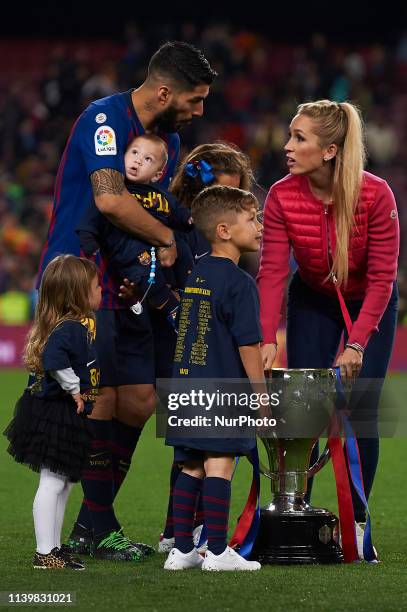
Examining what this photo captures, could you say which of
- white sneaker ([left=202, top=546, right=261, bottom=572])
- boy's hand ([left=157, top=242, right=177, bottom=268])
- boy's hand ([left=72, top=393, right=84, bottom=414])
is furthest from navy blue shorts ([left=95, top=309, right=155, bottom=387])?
white sneaker ([left=202, top=546, right=261, bottom=572])

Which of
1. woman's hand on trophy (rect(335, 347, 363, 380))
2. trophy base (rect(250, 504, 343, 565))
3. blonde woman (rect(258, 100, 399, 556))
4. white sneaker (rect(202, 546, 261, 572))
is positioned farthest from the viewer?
blonde woman (rect(258, 100, 399, 556))

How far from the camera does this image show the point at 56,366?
15.4 ft

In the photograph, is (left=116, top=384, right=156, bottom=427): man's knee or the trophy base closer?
the trophy base

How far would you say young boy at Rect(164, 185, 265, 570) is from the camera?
4734mm

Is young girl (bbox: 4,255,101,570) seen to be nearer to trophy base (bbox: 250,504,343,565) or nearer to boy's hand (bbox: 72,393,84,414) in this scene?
boy's hand (bbox: 72,393,84,414)

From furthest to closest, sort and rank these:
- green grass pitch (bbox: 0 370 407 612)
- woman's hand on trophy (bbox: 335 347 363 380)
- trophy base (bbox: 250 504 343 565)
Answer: woman's hand on trophy (bbox: 335 347 363 380), trophy base (bbox: 250 504 343 565), green grass pitch (bbox: 0 370 407 612)

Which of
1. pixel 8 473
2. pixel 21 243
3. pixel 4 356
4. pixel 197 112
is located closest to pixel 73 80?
pixel 21 243

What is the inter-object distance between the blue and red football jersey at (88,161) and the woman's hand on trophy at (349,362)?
0.99 m

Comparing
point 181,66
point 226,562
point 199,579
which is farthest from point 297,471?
point 181,66

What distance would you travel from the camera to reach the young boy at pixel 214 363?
473 cm

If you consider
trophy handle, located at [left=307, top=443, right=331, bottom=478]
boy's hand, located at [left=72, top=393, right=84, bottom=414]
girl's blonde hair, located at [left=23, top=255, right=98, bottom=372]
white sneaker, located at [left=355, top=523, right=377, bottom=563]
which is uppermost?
girl's blonde hair, located at [left=23, top=255, right=98, bottom=372]

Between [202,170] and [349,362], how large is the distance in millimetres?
1117

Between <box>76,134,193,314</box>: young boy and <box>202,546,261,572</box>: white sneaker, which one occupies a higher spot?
<box>76,134,193,314</box>: young boy

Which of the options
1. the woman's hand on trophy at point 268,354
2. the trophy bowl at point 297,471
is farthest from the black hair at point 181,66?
the trophy bowl at point 297,471
